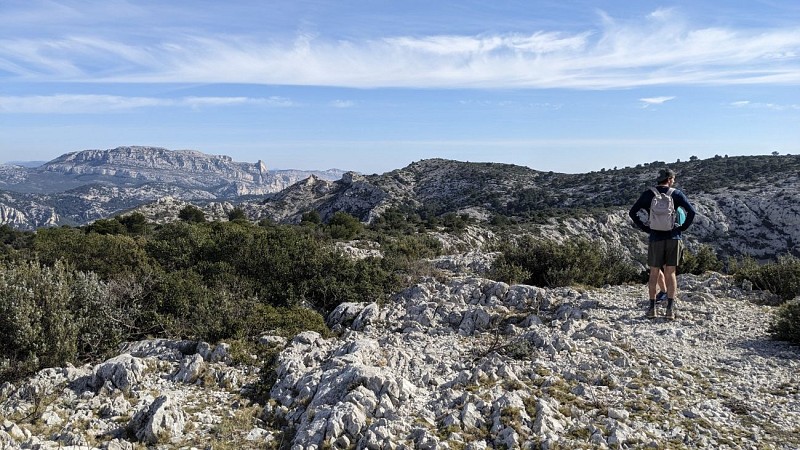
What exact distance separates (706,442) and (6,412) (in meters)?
9.43

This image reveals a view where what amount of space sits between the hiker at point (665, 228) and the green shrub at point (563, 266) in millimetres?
3368

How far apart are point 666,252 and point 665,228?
1.81 ft

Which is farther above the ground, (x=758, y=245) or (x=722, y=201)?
(x=722, y=201)

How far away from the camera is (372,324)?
1060 cm

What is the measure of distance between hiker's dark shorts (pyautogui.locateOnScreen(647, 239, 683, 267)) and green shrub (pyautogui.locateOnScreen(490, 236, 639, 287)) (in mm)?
3380

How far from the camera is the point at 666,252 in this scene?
32.8 ft

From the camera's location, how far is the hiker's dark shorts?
389 inches

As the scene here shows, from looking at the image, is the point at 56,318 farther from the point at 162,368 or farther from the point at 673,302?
the point at 673,302

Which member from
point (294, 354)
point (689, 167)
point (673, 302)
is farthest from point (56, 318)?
point (689, 167)

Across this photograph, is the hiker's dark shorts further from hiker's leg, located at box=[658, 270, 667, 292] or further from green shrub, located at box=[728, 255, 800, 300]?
green shrub, located at box=[728, 255, 800, 300]

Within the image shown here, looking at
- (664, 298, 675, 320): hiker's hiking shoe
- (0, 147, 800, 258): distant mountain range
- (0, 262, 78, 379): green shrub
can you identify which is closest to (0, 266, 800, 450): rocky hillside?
(664, 298, 675, 320): hiker's hiking shoe

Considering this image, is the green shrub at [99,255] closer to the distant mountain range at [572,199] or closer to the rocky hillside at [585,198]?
the rocky hillside at [585,198]

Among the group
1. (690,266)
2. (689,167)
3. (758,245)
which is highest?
(689,167)

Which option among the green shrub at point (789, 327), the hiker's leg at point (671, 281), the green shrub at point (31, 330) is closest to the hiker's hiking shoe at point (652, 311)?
the hiker's leg at point (671, 281)
